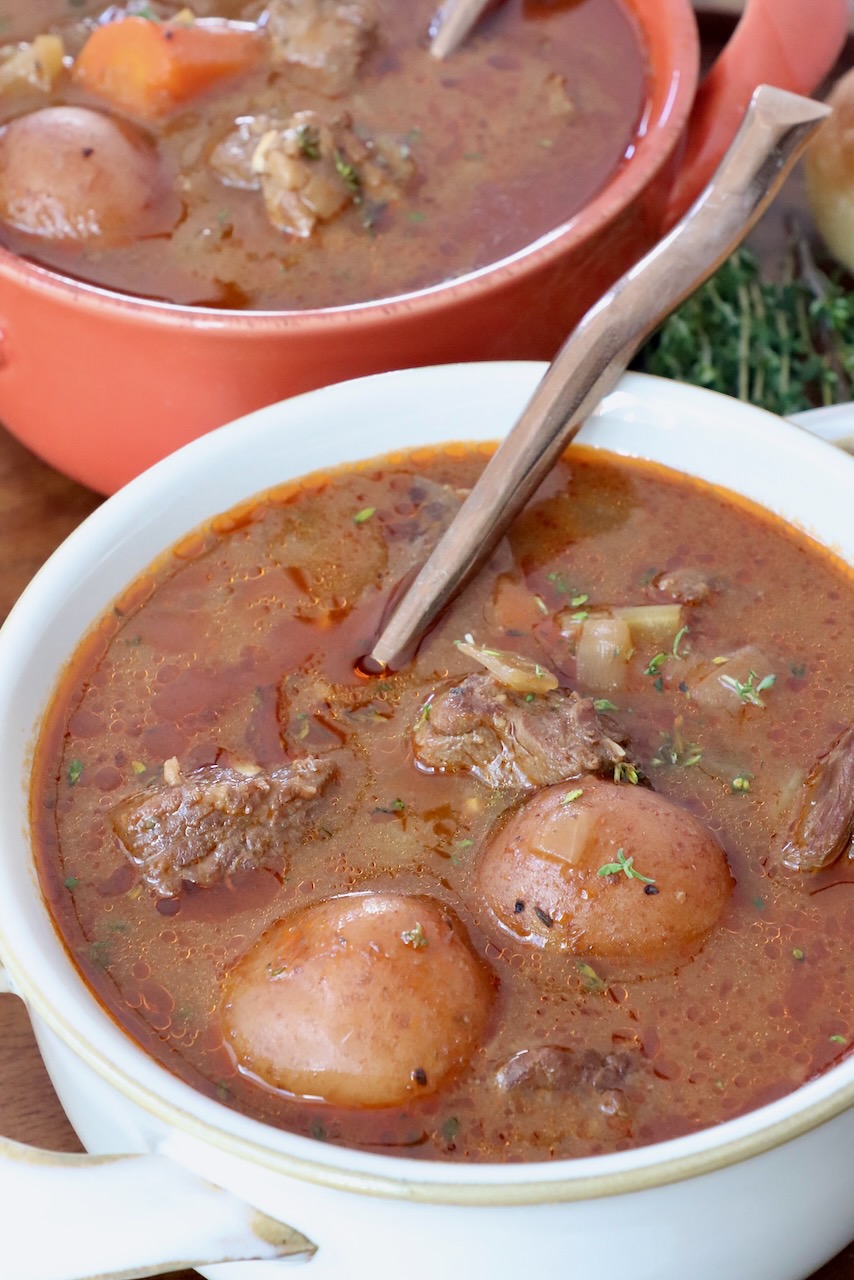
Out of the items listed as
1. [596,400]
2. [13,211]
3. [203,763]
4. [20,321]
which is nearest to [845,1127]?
[203,763]

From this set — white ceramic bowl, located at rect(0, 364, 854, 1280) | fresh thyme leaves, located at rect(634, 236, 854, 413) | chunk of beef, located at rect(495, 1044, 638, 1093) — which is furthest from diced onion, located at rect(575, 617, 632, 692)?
fresh thyme leaves, located at rect(634, 236, 854, 413)

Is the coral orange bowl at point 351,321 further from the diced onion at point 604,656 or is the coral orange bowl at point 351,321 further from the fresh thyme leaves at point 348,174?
the diced onion at point 604,656

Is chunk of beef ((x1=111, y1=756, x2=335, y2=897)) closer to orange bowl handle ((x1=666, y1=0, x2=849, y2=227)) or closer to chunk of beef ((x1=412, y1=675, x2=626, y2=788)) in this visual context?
chunk of beef ((x1=412, y1=675, x2=626, y2=788))

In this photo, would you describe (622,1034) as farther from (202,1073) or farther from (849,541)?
(849,541)

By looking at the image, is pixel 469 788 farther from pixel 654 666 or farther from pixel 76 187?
pixel 76 187

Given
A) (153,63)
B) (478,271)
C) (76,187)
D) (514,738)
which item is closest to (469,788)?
(514,738)

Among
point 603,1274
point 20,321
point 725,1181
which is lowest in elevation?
point 603,1274

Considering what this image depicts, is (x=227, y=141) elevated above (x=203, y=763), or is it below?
above

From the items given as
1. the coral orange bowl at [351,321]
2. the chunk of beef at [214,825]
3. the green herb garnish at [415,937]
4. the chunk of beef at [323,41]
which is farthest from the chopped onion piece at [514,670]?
the chunk of beef at [323,41]
